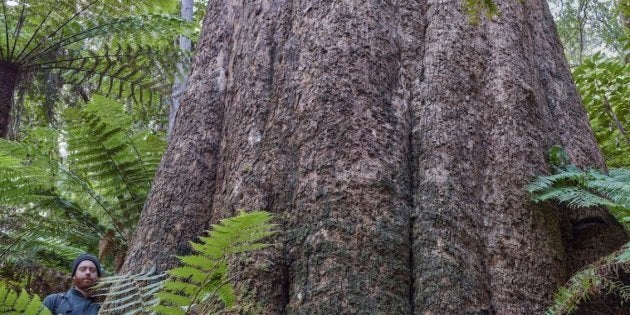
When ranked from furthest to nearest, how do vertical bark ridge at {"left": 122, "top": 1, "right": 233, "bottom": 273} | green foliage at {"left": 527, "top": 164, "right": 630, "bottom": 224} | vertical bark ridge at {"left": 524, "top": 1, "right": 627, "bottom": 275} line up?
vertical bark ridge at {"left": 122, "top": 1, "right": 233, "bottom": 273}, vertical bark ridge at {"left": 524, "top": 1, "right": 627, "bottom": 275}, green foliage at {"left": 527, "top": 164, "right": 630, "bottom": 224}

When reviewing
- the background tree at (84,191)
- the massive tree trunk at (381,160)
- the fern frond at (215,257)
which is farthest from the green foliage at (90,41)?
the fern frond at (215,257)

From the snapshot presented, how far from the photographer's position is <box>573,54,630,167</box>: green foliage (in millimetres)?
5254

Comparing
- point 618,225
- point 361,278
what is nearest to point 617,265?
point 618,225

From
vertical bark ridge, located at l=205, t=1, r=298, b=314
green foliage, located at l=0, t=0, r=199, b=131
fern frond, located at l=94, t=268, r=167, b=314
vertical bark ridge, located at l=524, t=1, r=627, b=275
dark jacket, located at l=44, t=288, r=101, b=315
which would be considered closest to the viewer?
fern frond, located at l=94, t=268, r=167, b=314

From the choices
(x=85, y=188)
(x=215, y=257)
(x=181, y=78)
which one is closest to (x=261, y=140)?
(x=215, y=257)

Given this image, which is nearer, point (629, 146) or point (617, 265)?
point (617, 265)

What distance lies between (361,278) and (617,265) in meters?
0.89

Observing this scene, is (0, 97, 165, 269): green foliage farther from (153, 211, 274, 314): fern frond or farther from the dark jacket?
(153, 211, 274, 314): fern frond

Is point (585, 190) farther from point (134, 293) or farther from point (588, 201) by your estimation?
point (134, 293)

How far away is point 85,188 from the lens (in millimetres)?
4910

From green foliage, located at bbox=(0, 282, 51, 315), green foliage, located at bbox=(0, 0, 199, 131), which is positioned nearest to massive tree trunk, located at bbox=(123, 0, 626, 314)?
green foliage, located at bbox=(0, 282, 51, 315)

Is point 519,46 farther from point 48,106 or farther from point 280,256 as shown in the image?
point 48,106

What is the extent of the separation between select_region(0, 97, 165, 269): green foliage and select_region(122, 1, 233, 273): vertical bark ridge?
1.92 metres

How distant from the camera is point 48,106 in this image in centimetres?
729
